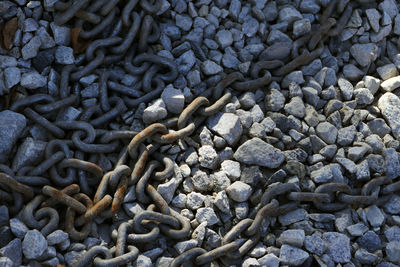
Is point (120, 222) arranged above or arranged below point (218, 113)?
below

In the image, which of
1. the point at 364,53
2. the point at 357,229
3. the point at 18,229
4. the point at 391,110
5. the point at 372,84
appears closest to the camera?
the point at 18,229

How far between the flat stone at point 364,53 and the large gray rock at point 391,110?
1.11 feet

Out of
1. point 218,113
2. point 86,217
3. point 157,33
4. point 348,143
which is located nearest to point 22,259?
point 86,217

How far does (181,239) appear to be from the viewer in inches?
152

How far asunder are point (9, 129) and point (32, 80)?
1.28ft

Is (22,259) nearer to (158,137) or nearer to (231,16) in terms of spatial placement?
(158,137)

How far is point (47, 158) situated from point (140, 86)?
0.88 m

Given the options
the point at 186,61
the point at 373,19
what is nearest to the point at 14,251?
the point at 186,61

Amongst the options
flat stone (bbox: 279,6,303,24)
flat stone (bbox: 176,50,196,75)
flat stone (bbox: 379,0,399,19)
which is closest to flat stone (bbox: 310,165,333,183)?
flat stone (bbox: 176,50,196,75)

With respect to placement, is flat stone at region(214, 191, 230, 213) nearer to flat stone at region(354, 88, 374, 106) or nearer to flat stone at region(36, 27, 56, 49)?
flat stone at region(354, 88, 374, 106)

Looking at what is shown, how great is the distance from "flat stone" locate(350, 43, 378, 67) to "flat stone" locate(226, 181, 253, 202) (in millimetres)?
1550

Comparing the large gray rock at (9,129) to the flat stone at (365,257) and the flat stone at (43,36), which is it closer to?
the flat stone at (43,36)

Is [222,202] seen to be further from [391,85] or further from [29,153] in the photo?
[391,85]

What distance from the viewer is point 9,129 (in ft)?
13.0
